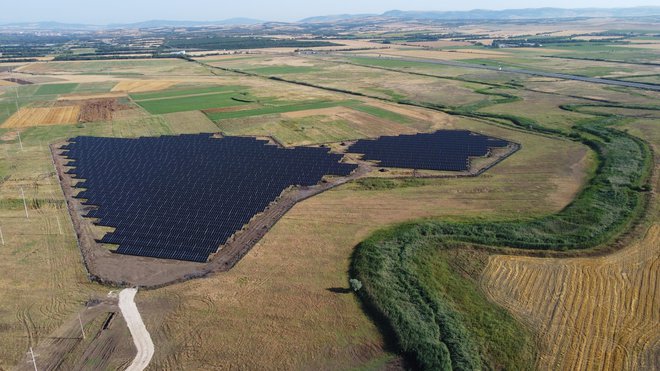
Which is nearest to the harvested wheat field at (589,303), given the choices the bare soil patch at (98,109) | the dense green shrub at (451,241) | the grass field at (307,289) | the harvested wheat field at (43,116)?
the dense green shrub at (451,241)

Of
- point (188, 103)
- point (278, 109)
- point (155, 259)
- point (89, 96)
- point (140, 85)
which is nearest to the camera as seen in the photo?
point (155, 259)

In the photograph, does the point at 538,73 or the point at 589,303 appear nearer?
the point at 589,303

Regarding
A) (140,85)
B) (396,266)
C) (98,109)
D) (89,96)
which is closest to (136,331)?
(396,266)

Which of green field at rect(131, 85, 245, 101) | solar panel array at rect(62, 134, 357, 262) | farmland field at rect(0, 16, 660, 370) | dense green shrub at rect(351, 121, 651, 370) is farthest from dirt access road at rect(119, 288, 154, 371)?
green field at rect(131, 85, 245, 101)

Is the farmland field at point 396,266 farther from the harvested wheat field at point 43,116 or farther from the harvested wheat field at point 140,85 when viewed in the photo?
the harvested wheat field at point 140,85

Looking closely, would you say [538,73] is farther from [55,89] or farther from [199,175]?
[55,89]

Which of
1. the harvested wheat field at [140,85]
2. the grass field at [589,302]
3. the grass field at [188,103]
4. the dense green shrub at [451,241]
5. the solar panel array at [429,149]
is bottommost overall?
the grass field at [589,302]
